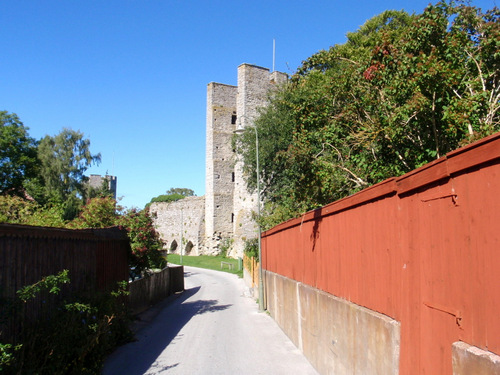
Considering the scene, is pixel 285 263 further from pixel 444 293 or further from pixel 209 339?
pixel 444 293

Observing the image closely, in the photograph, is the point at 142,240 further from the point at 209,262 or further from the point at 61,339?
the point at 209,262

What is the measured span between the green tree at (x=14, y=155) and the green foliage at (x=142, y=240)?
18.4 metres

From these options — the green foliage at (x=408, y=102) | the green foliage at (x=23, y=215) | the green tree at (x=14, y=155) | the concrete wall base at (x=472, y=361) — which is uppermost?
the green tree at (x=14, y=155)

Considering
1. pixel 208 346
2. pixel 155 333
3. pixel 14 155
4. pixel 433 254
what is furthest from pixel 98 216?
pixel 14 155

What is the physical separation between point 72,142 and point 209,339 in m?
38.8

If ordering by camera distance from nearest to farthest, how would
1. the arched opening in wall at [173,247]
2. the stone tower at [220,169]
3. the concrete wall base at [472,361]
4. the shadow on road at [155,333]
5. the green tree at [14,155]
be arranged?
the concrete wall base at [472,361] → the shadow on road at [155,333] → the green tree at [14,155] → the stone tower at [220,169] → the arched opening in wall at [173,247]

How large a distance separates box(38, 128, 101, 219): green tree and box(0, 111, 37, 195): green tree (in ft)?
30.6

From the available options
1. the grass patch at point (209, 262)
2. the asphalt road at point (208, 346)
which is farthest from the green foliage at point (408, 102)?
the grass patch at point (209, 262)

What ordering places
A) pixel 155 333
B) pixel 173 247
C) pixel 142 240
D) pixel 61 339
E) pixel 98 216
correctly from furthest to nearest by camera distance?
pixel 173 247
pixel 98 216
pixel 142 240
pixel 155 333
pixel 61 339

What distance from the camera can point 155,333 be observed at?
12469 mm

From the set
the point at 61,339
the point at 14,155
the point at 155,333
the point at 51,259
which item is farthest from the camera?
the point at 14,155

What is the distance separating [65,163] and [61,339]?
40.5m

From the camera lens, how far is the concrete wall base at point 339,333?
15.3 feet

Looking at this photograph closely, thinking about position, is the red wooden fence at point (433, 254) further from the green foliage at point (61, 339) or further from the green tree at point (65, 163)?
the green tree at point (65, 163)
